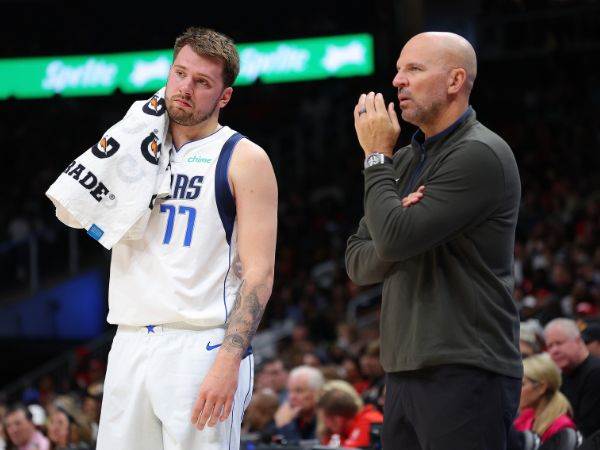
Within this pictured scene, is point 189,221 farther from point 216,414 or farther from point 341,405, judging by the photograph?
point 341,405

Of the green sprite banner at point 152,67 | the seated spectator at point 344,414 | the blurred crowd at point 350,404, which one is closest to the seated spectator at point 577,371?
the blurred crowd at point 350,404

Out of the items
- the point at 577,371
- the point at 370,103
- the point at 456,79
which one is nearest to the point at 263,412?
Result: the point at 577,371

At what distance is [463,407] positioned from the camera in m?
2.93

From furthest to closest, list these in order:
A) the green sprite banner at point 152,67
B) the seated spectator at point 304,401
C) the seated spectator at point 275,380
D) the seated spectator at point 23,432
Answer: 1. the green sprite banner at point 152,67
2. the seated spectator at point 275,380
3. the seated spectator at point 23,432
4. the seated spectator at point 304,401

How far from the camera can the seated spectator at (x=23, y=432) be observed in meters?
8.22

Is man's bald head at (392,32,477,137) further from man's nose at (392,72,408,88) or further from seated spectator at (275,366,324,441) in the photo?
seated spectator at (275,366,324,441)

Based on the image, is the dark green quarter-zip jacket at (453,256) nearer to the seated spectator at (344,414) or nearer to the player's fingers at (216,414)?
Result: the player's fingers at (216,414)

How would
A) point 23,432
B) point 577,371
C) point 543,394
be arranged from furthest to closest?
point 23,432
point 577,371
point 543,394

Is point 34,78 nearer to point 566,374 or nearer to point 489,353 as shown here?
point 566,374

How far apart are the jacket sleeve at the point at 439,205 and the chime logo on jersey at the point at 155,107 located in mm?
809

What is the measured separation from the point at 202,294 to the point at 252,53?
13.8m

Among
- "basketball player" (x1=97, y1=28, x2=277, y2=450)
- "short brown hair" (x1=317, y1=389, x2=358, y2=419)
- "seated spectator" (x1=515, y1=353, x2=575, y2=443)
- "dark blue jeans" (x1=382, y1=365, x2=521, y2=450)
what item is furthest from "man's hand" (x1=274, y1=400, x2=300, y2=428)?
"dark blue jeans" (x1=382, y1=365, x2=521, y2=450)

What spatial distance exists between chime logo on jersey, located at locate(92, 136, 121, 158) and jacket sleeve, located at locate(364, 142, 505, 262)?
87 centimetres

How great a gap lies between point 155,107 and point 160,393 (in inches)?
37.5
